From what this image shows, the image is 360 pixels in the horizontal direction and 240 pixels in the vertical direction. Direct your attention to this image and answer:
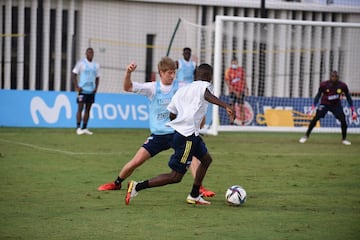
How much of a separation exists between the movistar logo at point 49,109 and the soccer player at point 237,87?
467 cm

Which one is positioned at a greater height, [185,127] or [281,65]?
[281,65]

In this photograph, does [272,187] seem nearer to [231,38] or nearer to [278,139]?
[278,139]

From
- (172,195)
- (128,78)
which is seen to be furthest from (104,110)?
(128,78)

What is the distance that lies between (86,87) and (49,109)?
2.22 m

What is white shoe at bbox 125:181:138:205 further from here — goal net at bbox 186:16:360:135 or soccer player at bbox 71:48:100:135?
goal net at bbox 186:16:360:135

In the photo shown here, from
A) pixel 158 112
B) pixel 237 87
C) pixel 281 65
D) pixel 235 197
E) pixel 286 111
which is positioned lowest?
pixel 235 197

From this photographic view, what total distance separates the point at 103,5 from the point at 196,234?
66.2 feet

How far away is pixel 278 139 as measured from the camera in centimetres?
2223

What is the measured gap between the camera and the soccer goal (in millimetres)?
24766

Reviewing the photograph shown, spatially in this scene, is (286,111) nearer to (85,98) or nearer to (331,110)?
(331,110)

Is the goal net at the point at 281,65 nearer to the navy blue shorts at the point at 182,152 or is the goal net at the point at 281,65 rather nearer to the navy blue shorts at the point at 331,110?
the navy blue shorts at the point at 331,110

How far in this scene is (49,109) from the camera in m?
23.4

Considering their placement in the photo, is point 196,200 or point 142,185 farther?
point 196,200

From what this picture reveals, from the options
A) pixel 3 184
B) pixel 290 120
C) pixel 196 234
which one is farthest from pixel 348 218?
pixel 290 120
